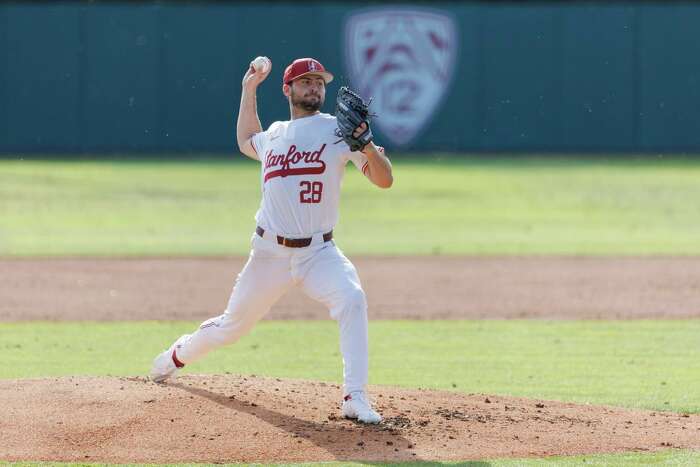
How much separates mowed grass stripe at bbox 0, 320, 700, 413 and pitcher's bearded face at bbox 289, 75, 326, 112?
94.5 inches

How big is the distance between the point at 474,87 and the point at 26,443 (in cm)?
2388

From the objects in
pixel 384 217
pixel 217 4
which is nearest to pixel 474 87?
pixel 217 4

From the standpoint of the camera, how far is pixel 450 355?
9828 millimetres

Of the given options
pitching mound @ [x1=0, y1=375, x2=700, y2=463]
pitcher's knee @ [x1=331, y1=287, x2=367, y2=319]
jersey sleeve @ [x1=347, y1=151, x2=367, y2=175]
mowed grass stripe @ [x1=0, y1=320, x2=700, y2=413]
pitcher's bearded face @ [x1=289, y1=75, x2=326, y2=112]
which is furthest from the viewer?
mowed grass stripe @ [x1=0, y1=320, x2=700, y2=413]

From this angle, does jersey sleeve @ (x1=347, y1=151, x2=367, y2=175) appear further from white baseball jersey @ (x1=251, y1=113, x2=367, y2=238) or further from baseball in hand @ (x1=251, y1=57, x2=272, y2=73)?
baseball in hand @ (x1=251, y1=57, x2=272, y2=73)

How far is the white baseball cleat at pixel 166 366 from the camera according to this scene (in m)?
7.45

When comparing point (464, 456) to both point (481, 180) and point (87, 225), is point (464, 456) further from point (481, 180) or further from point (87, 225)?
point (481, 180)

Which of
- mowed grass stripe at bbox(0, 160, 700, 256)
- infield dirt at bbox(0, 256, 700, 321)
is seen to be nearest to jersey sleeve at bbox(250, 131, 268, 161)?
infield dirt at bbox(0, 256, 700, 321)

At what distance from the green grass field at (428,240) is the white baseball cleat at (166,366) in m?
1.43

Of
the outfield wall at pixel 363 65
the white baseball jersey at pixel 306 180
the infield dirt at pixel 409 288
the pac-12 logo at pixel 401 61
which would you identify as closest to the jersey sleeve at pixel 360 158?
the white baseball jersey at pixel 306 180

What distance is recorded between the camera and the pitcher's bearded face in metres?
6.94

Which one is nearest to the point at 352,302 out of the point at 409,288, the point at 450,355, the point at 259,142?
the point at 259,142

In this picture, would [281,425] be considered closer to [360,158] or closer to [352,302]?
[352,302]

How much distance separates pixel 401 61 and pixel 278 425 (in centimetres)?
2234
